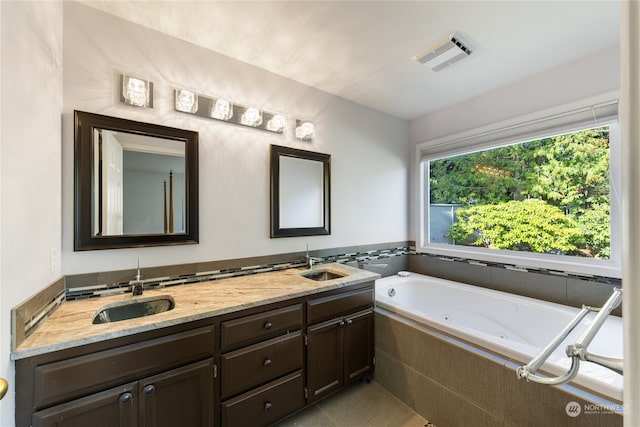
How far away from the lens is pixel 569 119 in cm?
217

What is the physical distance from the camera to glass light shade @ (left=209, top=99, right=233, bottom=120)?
6.66 feet

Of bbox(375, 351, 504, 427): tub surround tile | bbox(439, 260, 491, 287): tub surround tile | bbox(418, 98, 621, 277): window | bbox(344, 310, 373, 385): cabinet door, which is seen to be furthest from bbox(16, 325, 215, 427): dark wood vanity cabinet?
bbox(418, 98, 621, 277): window

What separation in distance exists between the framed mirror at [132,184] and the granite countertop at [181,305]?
0.34 m

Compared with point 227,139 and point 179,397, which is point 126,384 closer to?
point 179,397

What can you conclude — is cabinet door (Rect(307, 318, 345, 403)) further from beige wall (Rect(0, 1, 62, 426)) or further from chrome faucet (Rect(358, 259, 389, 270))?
beige wall (Rect(0, 1, 62, 426))

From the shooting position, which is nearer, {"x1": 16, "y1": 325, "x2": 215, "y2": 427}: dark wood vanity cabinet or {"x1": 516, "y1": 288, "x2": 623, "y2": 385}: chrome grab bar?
{"x1": 516, "y1": 288, "x2": 623, "y2": 385}: chrome grab bar

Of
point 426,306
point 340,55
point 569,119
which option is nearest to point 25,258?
point 340,55

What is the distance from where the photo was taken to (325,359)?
1928mm

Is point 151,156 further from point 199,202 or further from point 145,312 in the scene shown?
point 145,312

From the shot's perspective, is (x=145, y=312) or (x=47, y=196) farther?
(x=145, y=312)

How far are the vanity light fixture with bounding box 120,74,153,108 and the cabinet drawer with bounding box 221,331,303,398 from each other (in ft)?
5.30

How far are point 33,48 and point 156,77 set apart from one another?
2.12ft

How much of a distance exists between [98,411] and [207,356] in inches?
18.2

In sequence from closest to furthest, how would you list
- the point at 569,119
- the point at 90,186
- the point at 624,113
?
1. the point at 624,113
2. the point at 90,186
3. the point at 569,119
